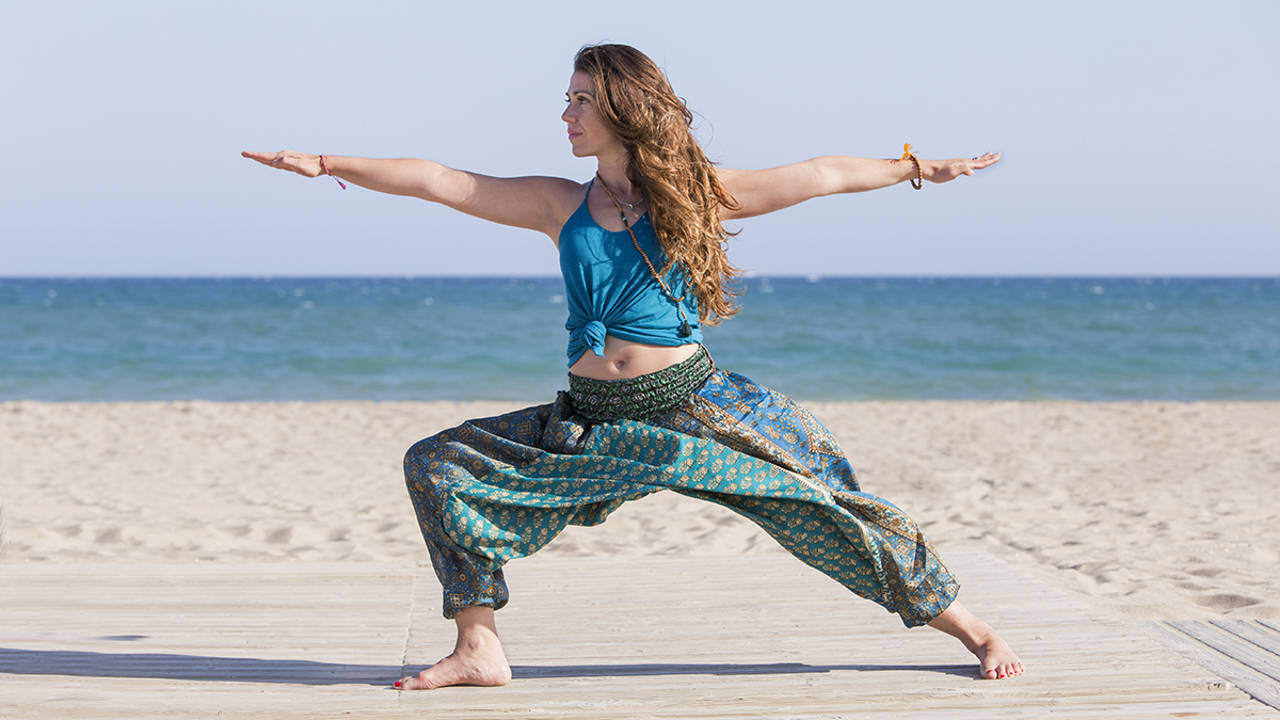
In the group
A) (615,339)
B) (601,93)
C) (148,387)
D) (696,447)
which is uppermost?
(601,93)

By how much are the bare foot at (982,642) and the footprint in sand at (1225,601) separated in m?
1.65

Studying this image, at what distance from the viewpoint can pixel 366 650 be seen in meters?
3.66

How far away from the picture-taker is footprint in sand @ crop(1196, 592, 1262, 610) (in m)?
4.49

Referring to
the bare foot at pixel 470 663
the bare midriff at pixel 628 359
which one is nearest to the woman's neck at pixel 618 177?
the bare midriff at pixel 628 359

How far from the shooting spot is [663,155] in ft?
9.92

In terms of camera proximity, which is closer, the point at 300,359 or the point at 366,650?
the point at 366,650

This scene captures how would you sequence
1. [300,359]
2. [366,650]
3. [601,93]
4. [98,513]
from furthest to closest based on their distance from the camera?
[300,359]
[98,513]
[366,650]
[601,93]

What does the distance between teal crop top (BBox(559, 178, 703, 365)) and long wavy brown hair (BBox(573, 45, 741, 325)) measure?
5 centimetres

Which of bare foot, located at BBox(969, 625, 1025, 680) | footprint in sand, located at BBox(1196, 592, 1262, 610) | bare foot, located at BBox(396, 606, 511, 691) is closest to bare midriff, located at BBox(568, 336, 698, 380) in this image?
bare foot, located at BBox(396, 606, 511, 691)

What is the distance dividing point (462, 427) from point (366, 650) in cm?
97

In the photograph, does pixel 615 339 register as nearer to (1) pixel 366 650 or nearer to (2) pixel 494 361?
(1) pixel 366 650

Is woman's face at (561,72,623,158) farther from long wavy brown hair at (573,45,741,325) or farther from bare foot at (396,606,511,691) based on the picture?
bare foot at (396,606,511,691)

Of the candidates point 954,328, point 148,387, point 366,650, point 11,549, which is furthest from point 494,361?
point 366,650

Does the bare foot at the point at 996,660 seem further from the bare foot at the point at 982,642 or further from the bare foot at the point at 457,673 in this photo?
the bare foot at the point at 457,673
